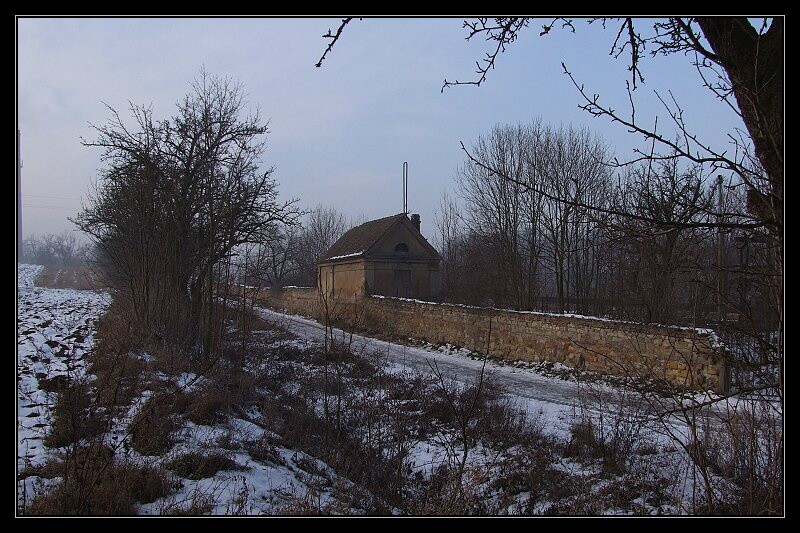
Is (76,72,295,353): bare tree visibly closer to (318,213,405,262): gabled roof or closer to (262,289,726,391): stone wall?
(262,289,726,391): stone wall

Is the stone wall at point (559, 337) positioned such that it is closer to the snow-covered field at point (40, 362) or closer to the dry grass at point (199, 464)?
the dry grass at point (199, 464)

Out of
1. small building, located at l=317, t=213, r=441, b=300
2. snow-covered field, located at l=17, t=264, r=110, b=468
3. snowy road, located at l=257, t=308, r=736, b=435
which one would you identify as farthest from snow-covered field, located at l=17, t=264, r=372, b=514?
small building, located at l=317, t=213, r=441, b=300

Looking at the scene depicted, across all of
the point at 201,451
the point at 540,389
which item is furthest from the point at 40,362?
the point at 540,389

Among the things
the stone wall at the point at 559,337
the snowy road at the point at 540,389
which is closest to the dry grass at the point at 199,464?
the snowy road at the point at 540,389

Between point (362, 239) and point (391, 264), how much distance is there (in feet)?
12.5

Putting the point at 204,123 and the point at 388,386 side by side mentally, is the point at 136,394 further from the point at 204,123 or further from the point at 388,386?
the point at 204,123

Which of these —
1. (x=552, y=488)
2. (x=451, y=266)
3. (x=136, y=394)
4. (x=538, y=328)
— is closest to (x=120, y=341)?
(x=136, y=394)

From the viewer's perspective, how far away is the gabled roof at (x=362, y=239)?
3000 cm

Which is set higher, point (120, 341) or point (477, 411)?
point (120, 341)

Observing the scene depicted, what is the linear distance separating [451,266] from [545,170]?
36.8 ft

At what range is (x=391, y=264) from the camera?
2931 cm

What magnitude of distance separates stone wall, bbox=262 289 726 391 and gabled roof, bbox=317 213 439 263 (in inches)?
245

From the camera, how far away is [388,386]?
396 inches

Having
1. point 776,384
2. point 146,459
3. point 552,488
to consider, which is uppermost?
point 776,384
